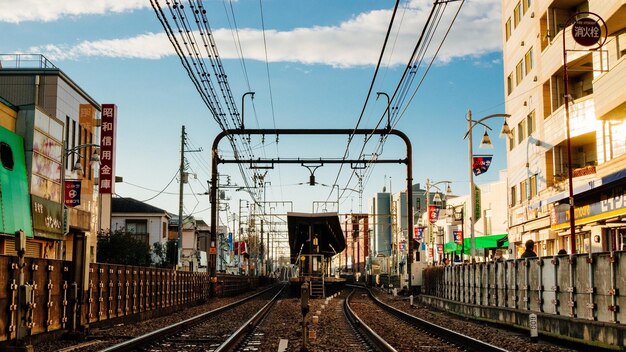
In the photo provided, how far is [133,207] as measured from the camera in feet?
277

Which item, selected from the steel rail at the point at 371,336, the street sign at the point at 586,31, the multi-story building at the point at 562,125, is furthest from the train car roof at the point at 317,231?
the street sign at the point at 586,31

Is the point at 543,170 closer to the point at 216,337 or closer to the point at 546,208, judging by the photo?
the point at 546,208

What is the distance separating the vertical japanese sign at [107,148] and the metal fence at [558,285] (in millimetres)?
25324

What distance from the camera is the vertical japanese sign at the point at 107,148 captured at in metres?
43.6

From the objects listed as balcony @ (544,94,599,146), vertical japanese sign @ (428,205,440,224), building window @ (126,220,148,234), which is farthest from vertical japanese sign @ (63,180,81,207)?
building window @ (126,220,148,234)

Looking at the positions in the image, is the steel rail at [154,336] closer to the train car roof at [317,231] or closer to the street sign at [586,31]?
the train car roof at [317,231]

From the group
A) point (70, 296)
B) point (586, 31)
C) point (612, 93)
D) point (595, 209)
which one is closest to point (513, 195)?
point (595, 209)

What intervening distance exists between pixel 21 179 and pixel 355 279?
7866cm

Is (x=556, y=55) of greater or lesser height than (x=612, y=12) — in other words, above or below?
above

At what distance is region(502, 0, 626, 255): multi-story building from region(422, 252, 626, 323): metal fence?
4576mm

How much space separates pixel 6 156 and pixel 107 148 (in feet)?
53.9

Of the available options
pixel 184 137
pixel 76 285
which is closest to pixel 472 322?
pixel 76 285

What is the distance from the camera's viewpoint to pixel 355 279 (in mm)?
103812

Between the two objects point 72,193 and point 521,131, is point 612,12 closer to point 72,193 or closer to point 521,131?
point 521,131
